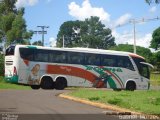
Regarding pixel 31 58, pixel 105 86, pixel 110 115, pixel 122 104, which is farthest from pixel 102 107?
pixel 105 86

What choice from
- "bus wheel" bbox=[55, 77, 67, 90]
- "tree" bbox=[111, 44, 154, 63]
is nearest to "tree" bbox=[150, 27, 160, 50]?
"tree" bbox=[111, 44, 154, 63]

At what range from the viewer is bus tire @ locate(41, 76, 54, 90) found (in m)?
35.2

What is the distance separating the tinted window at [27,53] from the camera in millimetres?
34000

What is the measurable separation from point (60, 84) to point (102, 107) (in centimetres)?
1801

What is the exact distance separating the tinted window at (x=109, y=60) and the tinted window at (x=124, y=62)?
1.19ft

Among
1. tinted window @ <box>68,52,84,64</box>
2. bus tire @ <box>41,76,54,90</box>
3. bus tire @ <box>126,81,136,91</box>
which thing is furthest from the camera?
bus tire @ <box>126,81,136,91</box>

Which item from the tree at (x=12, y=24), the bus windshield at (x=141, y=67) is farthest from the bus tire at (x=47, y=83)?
the tree at (x=12, y=24)

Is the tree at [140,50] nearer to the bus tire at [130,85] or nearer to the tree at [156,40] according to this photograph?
the tree at [156,40]

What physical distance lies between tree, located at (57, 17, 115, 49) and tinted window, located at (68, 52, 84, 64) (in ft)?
296

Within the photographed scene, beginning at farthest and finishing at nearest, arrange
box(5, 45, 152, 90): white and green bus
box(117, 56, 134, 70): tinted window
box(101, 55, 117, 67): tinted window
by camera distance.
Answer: box(117, 56, 134, 70): tinted window → box(101, 55, 117, 67): tinted window → box(5, 45, 152, 90): white and green bus

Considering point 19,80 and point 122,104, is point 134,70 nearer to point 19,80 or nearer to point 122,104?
point 19,80

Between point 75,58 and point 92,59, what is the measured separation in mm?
1514

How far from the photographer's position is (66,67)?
35.6m

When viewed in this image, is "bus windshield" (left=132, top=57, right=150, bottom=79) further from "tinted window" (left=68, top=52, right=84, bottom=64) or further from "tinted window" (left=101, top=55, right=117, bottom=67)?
"tinted window" (left=68, top=52, right=84, bottom=64)
